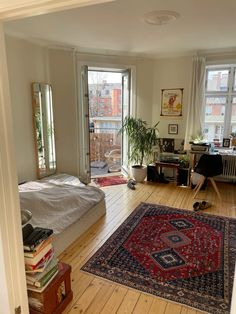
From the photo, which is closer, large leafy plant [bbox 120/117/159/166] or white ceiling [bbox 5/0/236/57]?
white ceiling [bbox 5/0/236/57]

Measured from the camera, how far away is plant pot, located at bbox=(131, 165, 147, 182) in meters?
4.83

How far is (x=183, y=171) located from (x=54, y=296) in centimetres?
349

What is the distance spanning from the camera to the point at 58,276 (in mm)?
1759

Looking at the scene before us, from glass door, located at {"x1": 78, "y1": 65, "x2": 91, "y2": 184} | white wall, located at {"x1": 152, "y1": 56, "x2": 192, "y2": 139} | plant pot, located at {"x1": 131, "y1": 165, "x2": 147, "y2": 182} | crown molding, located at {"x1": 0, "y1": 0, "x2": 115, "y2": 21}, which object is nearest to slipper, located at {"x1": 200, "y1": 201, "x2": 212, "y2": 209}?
plant pot, located at {"x1": 131, "y1": 165, "x2": 147, "y2": 182}

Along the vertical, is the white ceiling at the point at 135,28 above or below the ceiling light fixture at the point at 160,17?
above

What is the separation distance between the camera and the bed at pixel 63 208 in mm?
2523

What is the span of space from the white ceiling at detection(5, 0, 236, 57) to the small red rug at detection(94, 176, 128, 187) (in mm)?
2542

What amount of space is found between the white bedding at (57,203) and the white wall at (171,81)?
2446 mm

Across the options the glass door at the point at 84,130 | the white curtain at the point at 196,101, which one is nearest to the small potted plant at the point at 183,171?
the white curtain at the point at 196,101

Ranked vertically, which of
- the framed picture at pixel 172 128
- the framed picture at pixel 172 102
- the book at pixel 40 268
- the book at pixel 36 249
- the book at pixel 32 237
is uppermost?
the framed picture at pixel 172 102

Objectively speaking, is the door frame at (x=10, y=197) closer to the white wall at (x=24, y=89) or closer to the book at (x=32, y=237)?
the book at (x=32, y=237)

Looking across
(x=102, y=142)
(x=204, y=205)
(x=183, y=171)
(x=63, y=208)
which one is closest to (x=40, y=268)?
(x=63, y=208)

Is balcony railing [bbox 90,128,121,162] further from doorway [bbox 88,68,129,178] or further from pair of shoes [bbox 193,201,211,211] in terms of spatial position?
pair of shoes [bbox 193,201,211,211]

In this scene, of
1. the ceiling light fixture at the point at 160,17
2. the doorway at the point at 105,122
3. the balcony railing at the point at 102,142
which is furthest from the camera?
the balcony railing at the point at 102,142
